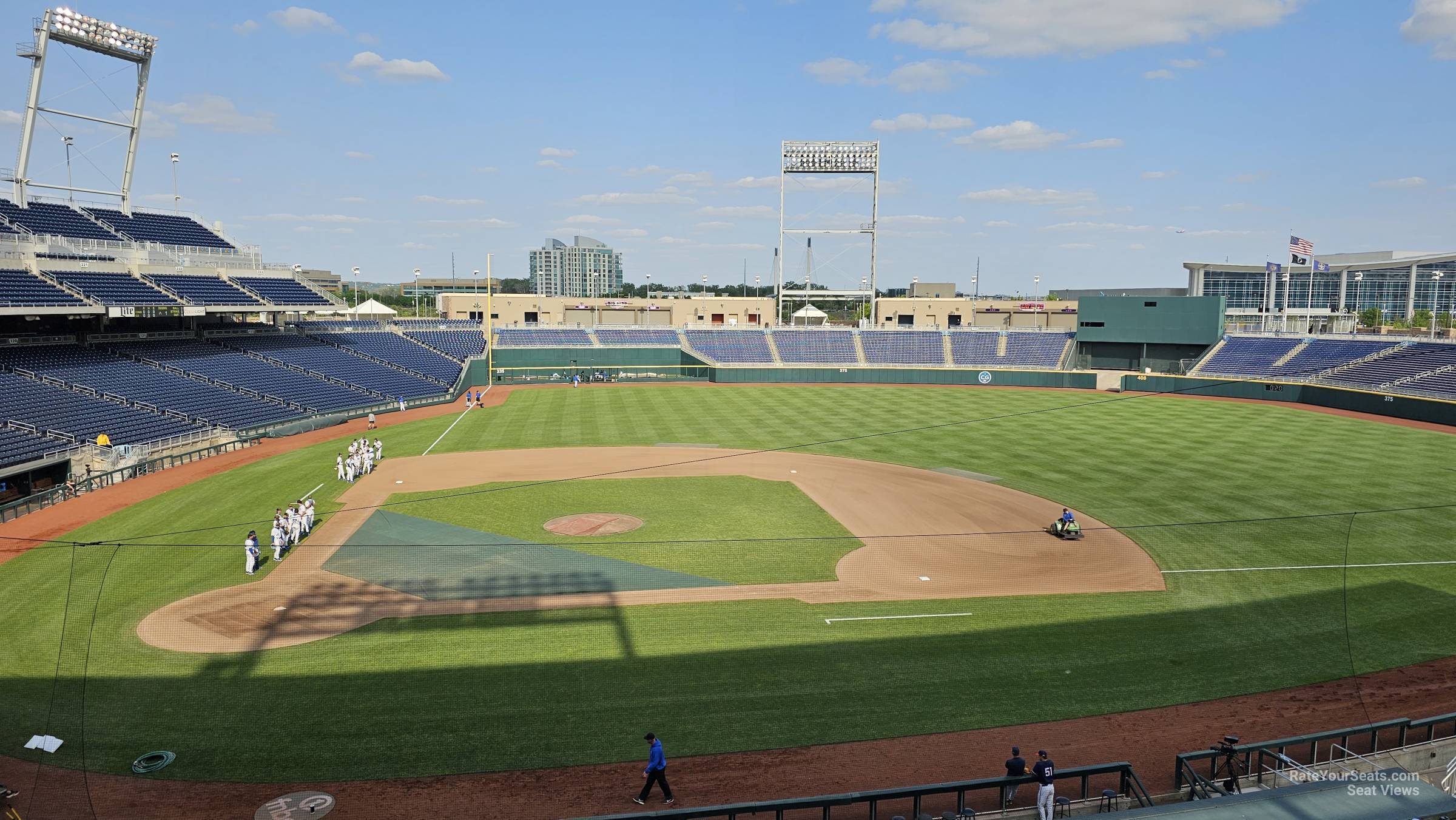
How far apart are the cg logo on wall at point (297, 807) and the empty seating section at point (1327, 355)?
64.2 meters

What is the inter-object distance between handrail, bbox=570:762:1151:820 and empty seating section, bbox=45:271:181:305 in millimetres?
41672

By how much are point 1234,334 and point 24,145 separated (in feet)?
272

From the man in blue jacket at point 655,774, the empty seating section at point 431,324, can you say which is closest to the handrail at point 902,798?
the man in blue jacket at point 655,774

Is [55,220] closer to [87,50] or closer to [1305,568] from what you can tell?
[87,50]

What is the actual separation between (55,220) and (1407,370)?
264 feet

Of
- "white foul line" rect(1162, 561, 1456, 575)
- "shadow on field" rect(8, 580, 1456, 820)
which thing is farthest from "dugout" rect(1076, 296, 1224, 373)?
"shadow on field" rect(8, 580, 1456, 820)

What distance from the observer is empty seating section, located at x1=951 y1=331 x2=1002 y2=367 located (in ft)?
231

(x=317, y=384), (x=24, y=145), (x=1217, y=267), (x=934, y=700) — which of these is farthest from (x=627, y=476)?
(x=1217, y=267)

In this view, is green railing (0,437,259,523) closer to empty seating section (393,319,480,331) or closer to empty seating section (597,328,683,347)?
empty seating section (393,319,480,331)

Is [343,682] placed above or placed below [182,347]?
below

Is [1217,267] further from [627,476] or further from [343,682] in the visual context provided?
[343,682]

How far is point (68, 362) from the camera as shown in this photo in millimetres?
36281

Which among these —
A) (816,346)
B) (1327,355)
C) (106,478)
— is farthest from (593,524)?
(1327,355)

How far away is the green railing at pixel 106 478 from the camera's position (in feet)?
81.1
